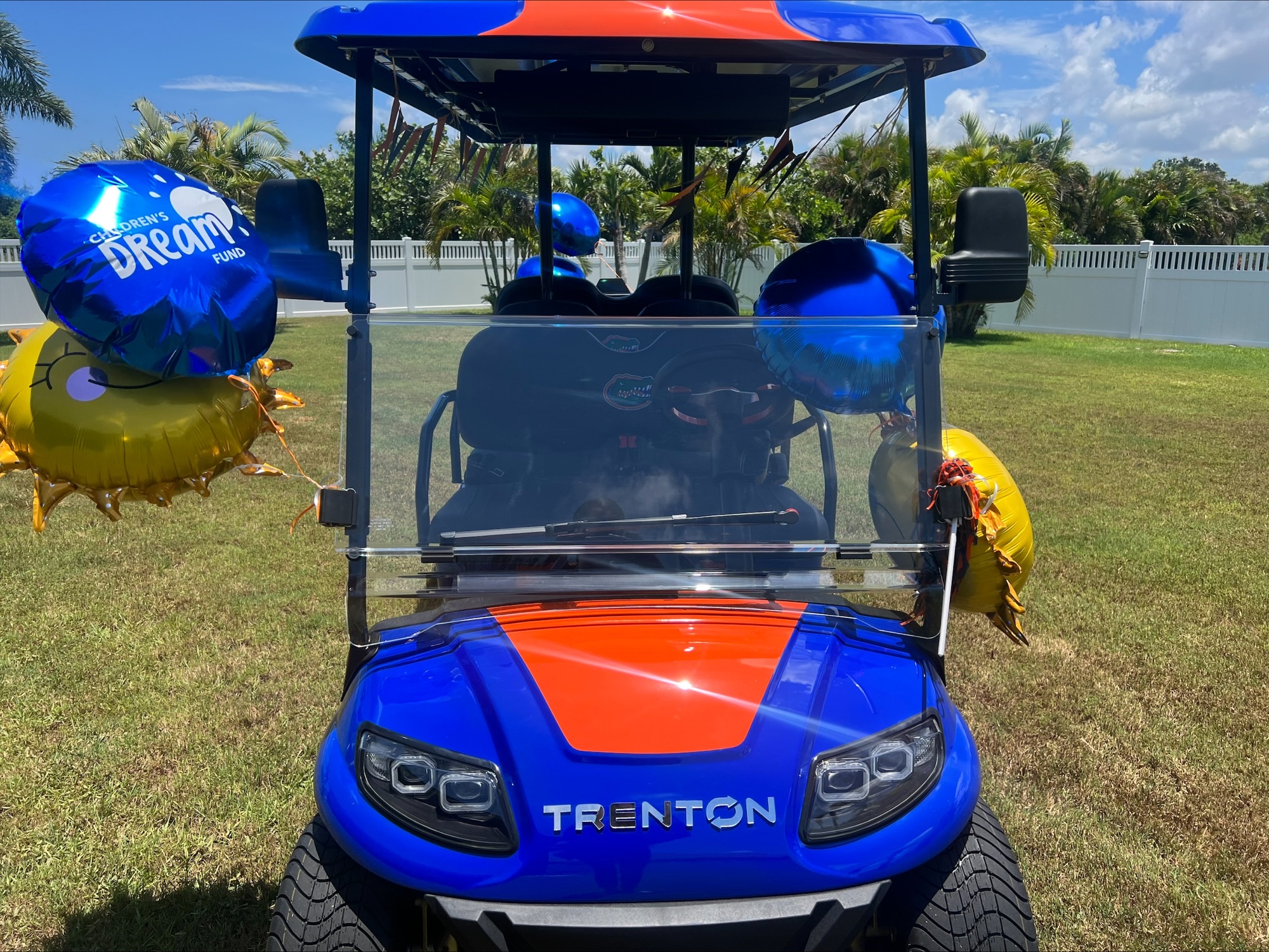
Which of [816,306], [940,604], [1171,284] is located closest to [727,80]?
[816,306]

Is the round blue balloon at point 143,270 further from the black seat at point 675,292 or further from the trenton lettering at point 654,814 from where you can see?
the black seat at point 675,292

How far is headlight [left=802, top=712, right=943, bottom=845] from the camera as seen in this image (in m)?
1.52

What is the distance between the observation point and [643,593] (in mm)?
1908

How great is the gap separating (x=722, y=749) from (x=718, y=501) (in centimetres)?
57

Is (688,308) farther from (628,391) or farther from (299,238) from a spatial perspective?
(299,238)

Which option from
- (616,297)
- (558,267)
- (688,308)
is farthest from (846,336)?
(558,267)

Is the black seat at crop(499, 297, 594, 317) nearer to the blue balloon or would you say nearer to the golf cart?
the golf cart

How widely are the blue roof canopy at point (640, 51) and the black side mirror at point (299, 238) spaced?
0.87 ft

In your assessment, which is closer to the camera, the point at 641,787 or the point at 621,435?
the point at 641,787

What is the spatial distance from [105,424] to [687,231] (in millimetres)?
2008

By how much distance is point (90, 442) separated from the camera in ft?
6.09

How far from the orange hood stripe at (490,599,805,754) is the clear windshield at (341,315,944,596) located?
0.25ft

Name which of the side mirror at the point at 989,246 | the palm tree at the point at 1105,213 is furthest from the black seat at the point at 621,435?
Answer: the palm tree at the point at 1105,213

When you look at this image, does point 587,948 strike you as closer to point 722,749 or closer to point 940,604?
point 722,749
